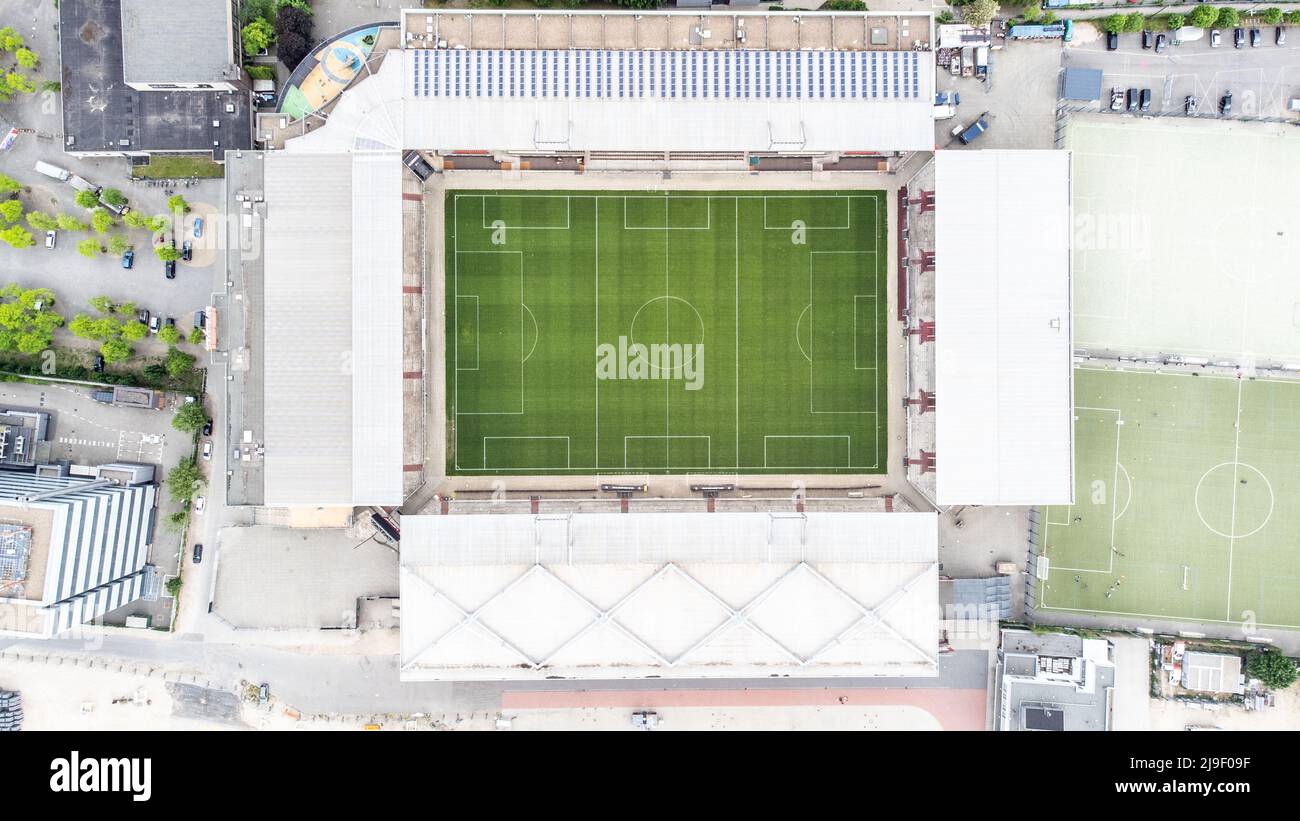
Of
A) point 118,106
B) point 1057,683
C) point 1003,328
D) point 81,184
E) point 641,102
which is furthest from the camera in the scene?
point 81,184

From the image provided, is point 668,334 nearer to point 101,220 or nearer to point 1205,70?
point 101,220

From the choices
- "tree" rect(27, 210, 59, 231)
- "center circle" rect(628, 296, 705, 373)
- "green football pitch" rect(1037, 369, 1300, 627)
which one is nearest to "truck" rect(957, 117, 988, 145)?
"green football pitch" rect(1037, 369, 1300, 627)

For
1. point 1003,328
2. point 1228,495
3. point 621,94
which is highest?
point 621,94

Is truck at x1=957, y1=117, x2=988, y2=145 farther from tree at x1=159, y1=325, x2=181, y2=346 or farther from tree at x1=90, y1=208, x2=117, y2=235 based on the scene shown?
tree at x1=90, y1=208, x2=117, y2=235

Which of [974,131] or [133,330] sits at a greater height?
[974,131]

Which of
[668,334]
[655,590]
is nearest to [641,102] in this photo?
[668,334]

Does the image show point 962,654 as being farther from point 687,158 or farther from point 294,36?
point 294,36

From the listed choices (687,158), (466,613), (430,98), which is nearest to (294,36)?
(430,98)

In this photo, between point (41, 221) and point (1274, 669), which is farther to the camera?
point (1274, 669)
